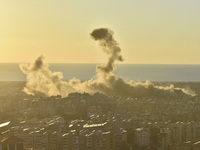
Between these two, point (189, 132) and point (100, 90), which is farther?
point (100, 90)

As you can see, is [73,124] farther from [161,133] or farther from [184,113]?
[184,113]

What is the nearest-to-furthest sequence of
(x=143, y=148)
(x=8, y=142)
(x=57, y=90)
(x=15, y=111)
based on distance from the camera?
1. (x=8, y=142)
2. (x=143, y=148)
3. (x=15, y=111)
4. (x=57, y=90)

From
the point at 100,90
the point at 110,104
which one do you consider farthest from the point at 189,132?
the point at 100,90

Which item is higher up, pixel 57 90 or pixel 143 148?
pixel 57 90

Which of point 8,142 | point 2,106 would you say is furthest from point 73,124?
point 2,106

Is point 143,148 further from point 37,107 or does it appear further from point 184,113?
point 37,107

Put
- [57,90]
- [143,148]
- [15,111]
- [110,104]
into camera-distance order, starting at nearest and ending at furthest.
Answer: [143,148] < [15,111] < [110,104] < [57,90]

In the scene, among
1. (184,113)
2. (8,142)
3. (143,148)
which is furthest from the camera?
→ (184,113)

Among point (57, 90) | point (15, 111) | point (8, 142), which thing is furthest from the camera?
point (57, 90)

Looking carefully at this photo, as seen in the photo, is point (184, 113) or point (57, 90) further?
point (57, 90)
